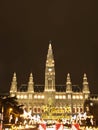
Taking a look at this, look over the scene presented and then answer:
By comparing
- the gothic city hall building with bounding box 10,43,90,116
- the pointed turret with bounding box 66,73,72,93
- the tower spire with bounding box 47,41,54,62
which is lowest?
the gothic city hall building with bounding box 10,43,90,116

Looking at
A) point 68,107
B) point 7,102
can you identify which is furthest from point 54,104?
point 7,102

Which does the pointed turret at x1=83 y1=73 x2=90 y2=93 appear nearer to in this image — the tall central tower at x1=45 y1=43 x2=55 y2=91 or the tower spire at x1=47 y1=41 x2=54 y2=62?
the tall central tower at x1=45 y1=43 x2=55 y2=91

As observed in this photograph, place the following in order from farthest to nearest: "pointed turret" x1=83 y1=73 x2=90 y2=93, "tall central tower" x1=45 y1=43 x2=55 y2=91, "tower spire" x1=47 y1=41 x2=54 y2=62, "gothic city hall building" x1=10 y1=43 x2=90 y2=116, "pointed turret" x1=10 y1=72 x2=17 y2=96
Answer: "tower spire" x1=47 y1=41 x2=54 y2=62, "pointed turret" x1=83 y1=73 x2=90 y2=93, "tall central tower" x1=45 y1=43 x2=55 y2=91, "pointed turret" x1=10 y1=72 x2=17 y2=96, "gothic city hall building" x1=10 y1=43 x2=90 y2=116

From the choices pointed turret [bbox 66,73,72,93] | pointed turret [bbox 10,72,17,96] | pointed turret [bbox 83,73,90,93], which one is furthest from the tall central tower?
pointed turret [bbox 83,73,90,93]

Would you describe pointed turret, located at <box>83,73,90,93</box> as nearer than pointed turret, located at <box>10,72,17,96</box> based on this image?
No

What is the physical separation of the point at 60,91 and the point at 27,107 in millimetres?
20174

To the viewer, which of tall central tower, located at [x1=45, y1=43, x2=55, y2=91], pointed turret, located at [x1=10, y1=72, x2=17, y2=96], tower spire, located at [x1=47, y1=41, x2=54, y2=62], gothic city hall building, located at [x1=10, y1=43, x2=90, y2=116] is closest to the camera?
gothic city hall building, located at [x1=10, y1=43, x2=90, y2=116]

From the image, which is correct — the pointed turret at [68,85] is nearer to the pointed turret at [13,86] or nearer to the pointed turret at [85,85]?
the pointed turret at [85,85]

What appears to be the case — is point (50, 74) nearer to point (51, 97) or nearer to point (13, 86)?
point (51, 97)

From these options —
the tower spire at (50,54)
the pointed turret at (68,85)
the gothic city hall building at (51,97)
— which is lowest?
the gothic city hall building at (51,97)

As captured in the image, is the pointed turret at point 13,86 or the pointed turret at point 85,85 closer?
the pointed turret at point 13,86

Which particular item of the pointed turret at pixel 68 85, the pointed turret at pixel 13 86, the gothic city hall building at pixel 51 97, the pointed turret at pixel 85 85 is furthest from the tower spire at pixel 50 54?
the pointed turret at pixel 13 86

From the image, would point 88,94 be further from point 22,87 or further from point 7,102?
point 7,102

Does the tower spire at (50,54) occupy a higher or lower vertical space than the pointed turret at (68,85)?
higher
